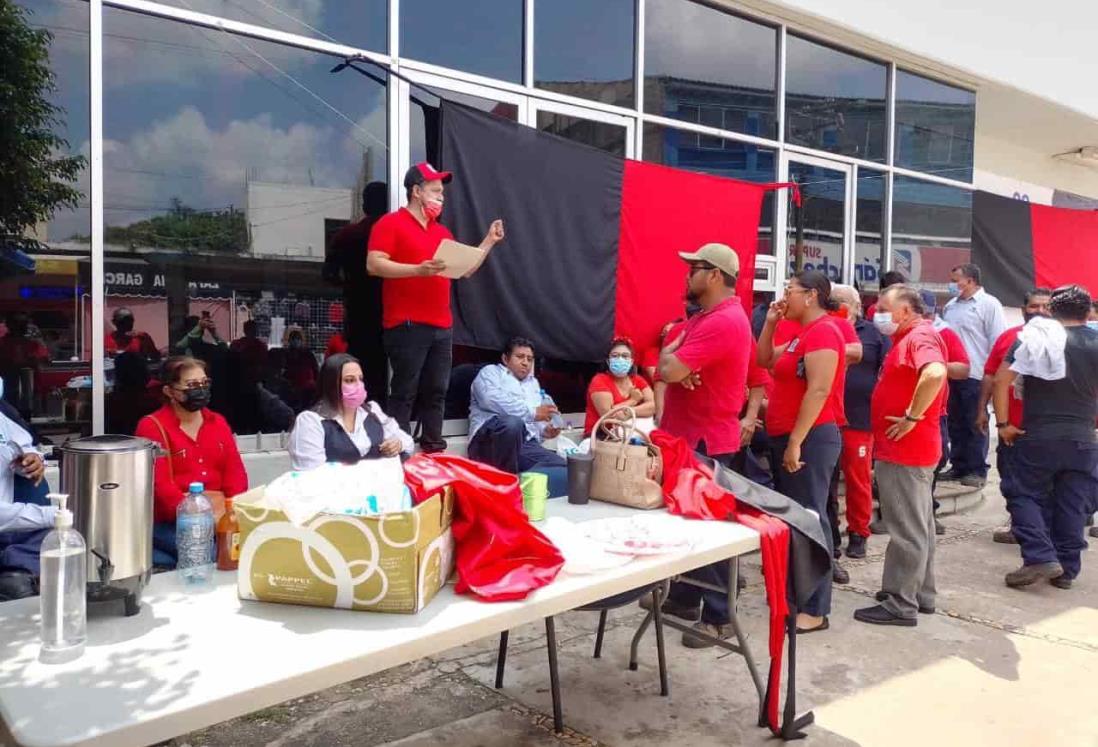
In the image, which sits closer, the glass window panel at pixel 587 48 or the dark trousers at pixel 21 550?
the dark trousers at pixel 21 550

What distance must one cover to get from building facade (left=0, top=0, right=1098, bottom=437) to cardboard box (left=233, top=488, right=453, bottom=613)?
2.55 metres

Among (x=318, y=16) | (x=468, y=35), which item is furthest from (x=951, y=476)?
(x=318, y=16)

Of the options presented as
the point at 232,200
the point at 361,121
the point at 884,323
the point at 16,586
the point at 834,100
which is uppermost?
the point at 834,100

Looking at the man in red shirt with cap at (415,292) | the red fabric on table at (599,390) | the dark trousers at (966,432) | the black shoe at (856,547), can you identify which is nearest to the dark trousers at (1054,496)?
the black shoe at (856,547)

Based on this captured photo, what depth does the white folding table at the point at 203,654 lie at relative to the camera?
5.16 feet

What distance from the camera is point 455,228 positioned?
498 centimetres

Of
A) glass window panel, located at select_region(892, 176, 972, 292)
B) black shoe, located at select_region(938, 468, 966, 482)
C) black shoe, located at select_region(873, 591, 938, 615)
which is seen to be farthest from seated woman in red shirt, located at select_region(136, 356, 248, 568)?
glass window panel, located at select_region(892, 176, 972, 292)

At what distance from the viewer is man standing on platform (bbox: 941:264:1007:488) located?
7.28 m

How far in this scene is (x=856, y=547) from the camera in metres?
5.52

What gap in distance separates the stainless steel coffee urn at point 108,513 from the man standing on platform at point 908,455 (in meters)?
3.55

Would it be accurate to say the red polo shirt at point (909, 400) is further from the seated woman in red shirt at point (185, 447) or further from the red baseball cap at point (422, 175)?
the seated woman in red shirt at point (185, 447)

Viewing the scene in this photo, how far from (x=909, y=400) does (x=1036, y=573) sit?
1513mm

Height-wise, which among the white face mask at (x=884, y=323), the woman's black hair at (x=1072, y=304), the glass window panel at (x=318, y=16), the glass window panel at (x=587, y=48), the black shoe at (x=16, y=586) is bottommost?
the black shoe at (x=16, y=586)

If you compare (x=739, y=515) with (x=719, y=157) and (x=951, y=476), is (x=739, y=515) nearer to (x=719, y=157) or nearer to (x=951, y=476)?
(x=719, y=157)
